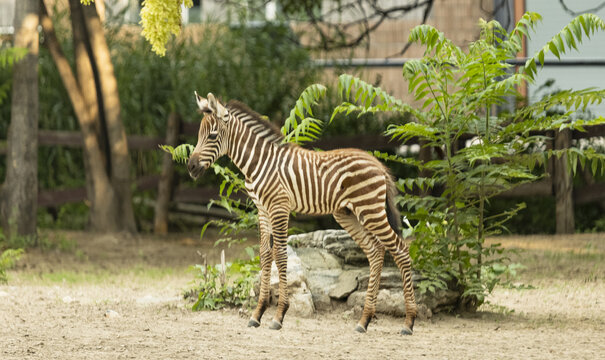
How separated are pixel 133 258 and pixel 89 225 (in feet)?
6.78

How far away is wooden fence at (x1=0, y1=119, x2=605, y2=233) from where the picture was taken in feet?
38.3

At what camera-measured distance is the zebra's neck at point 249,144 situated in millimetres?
6020

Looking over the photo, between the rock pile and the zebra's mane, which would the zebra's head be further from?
the rock pile

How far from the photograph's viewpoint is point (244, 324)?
601 cm

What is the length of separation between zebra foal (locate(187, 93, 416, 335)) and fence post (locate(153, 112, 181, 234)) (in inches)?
269

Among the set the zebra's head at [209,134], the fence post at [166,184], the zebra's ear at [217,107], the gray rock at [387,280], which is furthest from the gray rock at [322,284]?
the fence post at [166,184]

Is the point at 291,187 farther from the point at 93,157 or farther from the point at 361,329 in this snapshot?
the point at 93,157

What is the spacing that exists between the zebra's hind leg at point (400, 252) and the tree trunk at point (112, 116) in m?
6.74

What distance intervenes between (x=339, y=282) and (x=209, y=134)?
1726mm

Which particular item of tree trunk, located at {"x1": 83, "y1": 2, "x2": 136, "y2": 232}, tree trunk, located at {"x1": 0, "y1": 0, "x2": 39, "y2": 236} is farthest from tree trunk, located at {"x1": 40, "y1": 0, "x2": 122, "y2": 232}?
tree trunk, located at {"x1": 0, "y1": 0, "x2": 39, "y2": 236}

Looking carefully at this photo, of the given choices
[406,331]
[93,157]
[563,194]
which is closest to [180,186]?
[93,157]

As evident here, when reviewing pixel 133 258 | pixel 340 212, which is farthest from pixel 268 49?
pixel 340 212

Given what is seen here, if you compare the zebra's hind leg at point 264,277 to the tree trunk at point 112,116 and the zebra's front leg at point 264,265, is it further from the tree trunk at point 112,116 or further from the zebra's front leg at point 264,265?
the tree trunk at point 112,116

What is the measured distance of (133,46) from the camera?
15.5 meters
